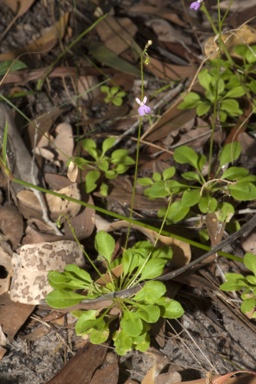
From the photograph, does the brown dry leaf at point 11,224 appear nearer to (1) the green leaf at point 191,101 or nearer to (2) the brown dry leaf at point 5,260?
(2) the brown dry leaf at point 5,260

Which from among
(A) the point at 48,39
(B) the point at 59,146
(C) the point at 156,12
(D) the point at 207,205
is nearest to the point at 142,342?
(D) the point at 207,205

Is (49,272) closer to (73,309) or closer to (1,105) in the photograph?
(73,309)

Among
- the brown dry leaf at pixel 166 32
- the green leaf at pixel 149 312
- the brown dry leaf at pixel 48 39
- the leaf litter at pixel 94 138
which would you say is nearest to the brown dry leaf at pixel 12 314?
the leaf litter at pixel 94 138

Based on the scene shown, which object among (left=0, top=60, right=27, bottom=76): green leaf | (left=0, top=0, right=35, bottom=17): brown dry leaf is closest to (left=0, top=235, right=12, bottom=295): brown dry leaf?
(left=0, top=60, right=27, bottom=76): green leaf

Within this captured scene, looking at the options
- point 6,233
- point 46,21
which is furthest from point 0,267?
point 46,21

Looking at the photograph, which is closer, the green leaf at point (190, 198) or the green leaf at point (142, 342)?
the green leaf at point (142, 342)

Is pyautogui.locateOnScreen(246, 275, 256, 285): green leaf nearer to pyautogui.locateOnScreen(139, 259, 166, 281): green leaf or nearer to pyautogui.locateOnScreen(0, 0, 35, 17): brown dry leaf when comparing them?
pyautogui.locateOnScreen(139, 259, 166, 281): green leaf
